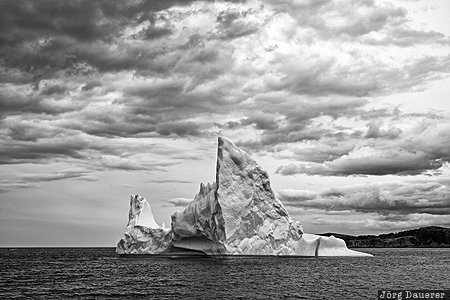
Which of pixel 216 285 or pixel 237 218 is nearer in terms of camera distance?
pixel 216 285

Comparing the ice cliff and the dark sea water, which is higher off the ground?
the ice cliff

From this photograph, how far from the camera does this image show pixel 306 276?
4016 centimetres

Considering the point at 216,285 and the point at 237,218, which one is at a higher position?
the point at 237,218

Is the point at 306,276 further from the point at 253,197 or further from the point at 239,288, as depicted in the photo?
the point at 253,197

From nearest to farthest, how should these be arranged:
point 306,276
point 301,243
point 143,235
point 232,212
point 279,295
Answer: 1. point 279,295
2. point 306,276
3. point 232,212
4. point 301,243
5. point 143,235

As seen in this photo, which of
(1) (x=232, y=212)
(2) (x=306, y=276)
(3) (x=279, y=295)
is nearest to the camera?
(3) (x=279, y=295)

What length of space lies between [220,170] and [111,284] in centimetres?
2197

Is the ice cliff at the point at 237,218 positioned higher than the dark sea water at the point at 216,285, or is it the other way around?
the ice cliff at the point at 237,218

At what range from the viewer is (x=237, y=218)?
53031mm

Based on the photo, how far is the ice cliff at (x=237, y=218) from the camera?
174ft

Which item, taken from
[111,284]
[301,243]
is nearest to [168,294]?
[111,284]

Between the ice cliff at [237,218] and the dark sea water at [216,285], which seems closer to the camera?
the dark sea water at [216,285]

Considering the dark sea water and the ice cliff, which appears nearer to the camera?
the dark sea water

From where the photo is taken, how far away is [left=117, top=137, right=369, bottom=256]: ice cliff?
52.9 metres
